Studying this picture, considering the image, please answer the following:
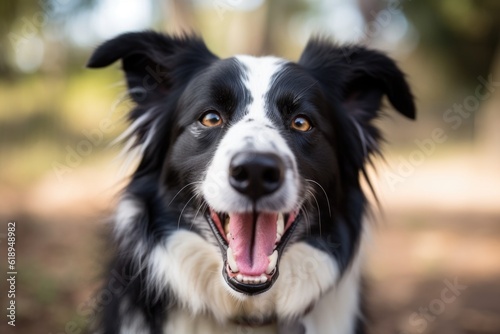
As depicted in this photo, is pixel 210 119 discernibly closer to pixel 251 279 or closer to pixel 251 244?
pixel 251 244

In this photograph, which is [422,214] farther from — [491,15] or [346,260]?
[491,15]

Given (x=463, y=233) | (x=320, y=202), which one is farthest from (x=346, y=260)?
(x=463, y=233)

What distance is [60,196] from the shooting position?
1061 cm

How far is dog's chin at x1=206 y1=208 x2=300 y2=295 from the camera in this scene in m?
2.62

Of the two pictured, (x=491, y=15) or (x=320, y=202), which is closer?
(x=320, y=202)

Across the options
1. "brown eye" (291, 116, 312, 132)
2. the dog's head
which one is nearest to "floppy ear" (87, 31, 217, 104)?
the dog's head

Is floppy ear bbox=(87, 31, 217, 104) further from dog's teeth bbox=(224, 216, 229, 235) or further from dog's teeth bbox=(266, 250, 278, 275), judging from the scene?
dog's teeth bbox=(266, 250, 278, 275)

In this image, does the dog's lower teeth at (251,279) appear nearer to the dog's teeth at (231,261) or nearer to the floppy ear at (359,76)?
the dog's teeth at (231,261)

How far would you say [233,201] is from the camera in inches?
103

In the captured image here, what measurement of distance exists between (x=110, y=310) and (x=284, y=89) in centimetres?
161

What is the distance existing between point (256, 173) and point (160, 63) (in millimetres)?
1264

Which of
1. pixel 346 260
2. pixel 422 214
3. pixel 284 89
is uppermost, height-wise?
pixel 284 89

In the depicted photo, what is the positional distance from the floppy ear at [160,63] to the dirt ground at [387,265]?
0.64m

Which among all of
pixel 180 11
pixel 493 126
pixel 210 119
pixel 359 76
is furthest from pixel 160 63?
pixel 493 126
